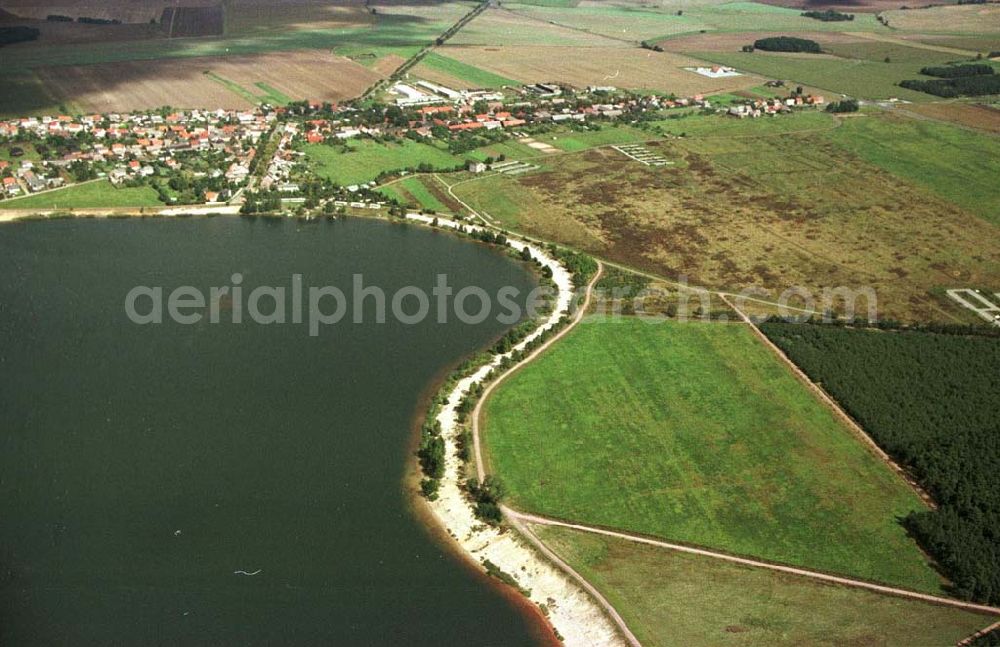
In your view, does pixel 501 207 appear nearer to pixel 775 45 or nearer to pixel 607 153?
pixel 607 153

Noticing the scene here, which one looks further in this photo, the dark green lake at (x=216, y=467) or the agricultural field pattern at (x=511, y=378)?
the agricultural field pattern at (x=511, y=378)

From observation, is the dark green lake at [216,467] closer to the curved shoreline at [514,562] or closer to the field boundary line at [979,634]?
the curved shoreline at [514,562]

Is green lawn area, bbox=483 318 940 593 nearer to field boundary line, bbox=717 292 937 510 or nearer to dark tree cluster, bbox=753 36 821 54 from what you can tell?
field boundary line, bbox=717 292 937 510

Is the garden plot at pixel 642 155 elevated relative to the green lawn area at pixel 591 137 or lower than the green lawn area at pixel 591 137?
lower

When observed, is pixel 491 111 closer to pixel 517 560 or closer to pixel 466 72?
pixel 466 72

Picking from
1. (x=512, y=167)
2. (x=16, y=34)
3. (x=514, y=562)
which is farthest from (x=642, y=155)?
(x=16, y=34)

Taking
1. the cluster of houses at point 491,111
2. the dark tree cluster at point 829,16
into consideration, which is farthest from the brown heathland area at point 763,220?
the dark tree cluster at point 829,16
